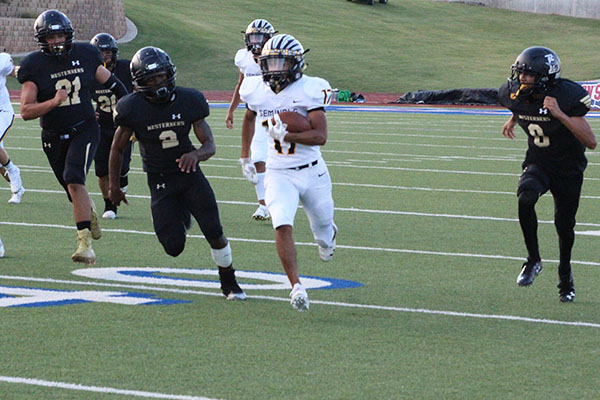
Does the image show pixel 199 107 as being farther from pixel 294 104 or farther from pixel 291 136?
pixel 291 136

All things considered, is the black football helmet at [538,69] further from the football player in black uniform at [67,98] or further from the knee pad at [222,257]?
the football player in black uniform at [67,98]

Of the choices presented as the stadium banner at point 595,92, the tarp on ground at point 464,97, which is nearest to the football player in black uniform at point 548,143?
the stadium banner at point 595,92

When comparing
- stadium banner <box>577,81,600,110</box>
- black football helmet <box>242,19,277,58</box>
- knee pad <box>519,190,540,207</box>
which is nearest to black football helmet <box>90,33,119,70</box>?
black football helmet <box>242,19,277,58</box>

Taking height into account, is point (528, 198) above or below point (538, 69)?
below

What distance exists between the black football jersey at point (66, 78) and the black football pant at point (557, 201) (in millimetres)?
3560

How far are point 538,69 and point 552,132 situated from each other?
44 cm

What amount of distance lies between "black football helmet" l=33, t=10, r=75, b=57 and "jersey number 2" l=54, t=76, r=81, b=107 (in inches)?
8.4

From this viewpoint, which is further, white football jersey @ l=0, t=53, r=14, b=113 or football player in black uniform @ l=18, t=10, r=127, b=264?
white football jersey @ l=0, t=53, r=14, b=113

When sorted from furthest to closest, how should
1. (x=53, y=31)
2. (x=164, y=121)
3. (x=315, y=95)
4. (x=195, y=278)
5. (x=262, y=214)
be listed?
(x=262, y=214) < (x=53, y=31) < (x=195, y=278) < (x=164, y=121) < (x=315, y=95)

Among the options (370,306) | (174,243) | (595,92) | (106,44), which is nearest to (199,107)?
(174,243)

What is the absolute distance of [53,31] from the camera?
8438 mm

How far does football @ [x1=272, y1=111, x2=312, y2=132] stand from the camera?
23.0 ft

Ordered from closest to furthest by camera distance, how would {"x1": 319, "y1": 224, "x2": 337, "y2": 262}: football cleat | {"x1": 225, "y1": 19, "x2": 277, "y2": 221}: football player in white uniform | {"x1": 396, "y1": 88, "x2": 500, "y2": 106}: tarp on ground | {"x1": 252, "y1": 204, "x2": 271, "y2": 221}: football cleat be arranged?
{"x1": 319, "y1": 224, "x2": 337, "y2": 262}: football cleat, {"x1": 225, "y1": 19, "x2": 277, "y2": 221}: football player in white uniform, {"x1": 252, "y1": 204, "x2": 271, "y2": 221}: football cleat, {"x1": 396, "y1": 88, "x2": 500, "y2": 106}: tarp on ground

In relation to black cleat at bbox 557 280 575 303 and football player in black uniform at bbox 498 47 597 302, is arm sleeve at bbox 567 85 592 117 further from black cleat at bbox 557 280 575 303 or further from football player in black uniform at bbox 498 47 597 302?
black cleat at bbox 557 280 575 303
